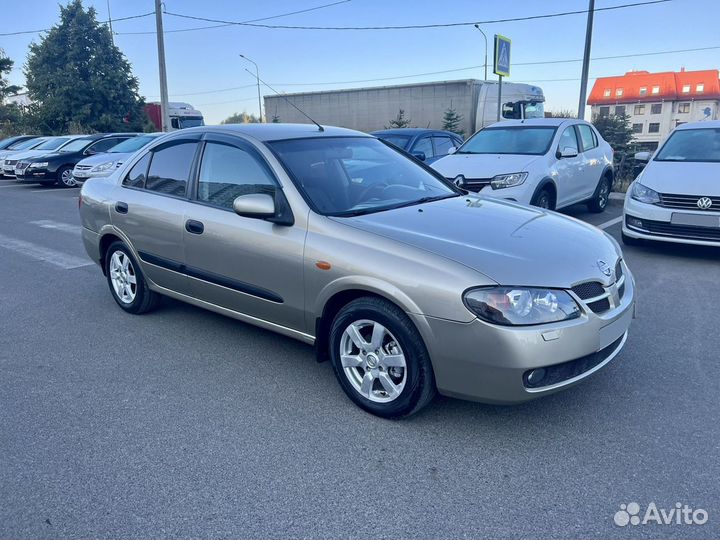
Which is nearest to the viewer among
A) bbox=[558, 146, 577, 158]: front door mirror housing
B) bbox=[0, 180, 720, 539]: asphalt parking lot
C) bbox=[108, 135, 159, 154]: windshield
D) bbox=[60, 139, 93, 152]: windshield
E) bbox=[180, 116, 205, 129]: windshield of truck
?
bbox=[0, 180, 720, 539]: asphalt parking lot

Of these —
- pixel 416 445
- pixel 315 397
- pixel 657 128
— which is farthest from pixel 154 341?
pixel 657 128

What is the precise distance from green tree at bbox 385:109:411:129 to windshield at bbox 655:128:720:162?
17.9m

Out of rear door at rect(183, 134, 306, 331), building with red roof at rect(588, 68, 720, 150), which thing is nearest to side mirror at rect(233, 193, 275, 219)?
rear door at rect(183, 134, 306, 331)

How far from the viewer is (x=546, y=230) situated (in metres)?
3.66

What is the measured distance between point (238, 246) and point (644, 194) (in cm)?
537

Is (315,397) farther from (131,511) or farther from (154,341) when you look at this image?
(154,341)

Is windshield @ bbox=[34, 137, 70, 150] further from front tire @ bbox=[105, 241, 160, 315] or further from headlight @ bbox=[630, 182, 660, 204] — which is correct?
headlight @ bbox=[630, 182, 660, 204]

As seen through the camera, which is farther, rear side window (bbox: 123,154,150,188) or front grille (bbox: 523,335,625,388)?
rear side window (bbox: 123,154,150,188)

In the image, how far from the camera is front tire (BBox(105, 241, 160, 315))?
506 cm

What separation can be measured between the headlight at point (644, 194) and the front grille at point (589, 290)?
4.40 m

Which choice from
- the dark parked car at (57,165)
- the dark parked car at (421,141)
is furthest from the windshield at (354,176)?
the dark parked car at (57,165)

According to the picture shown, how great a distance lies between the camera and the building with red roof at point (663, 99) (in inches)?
2613

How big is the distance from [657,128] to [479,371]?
2965 inches

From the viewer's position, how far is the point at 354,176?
4.14 metres
